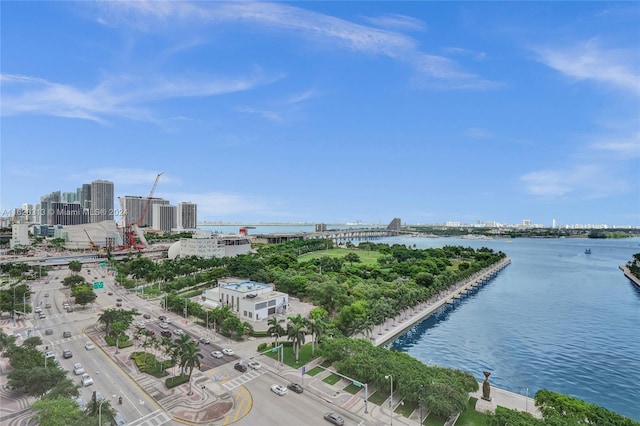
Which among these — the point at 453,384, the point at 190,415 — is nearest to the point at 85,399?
the point at 190,415

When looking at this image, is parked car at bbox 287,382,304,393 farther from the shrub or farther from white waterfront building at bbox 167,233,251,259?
white waterfront building at bbox 167,233,251,259

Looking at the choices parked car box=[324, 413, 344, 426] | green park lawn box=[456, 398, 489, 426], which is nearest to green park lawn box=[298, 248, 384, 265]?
green park lawn box=[456, 398, 489, 426]

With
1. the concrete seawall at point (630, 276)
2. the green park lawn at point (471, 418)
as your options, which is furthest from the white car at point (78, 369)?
the concrete seawall at point (630, 276)

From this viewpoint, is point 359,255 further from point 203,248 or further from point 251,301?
point 251,301

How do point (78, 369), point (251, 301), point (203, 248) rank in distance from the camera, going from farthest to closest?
point (203, 248) → point (251, 301) → point (78, 369)

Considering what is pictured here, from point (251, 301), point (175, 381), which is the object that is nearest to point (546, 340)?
point (251, 301)

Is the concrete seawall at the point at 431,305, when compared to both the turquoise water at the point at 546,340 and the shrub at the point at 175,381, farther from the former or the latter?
the shrub at the point at 175,381

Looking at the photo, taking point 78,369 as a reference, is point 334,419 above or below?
below
